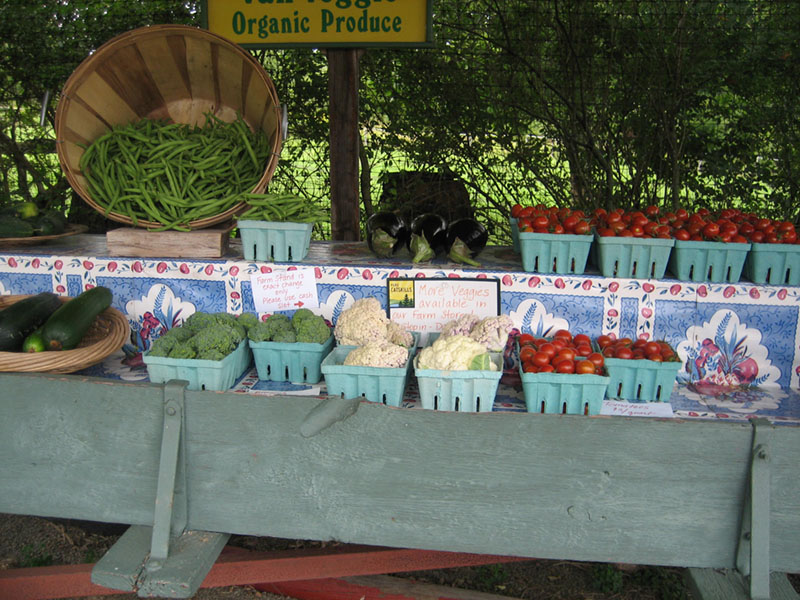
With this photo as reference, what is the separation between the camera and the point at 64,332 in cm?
293

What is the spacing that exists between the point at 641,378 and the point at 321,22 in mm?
2835

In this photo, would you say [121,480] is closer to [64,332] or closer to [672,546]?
[64,332]

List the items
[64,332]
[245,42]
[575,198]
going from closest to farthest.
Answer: [64,332], [245,42], [575,198]

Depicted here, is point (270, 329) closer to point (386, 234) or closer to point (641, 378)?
point (386, 234)

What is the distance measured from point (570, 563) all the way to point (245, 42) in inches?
143

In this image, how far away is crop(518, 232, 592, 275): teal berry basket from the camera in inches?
122

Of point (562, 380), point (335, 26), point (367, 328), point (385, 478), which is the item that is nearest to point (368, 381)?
point (367, 328)

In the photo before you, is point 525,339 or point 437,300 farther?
point 437,300

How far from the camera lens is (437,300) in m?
3.23

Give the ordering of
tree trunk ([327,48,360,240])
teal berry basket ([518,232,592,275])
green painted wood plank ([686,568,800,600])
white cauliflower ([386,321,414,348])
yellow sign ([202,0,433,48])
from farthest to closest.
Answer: tree trunk ([327,48,360,240]) < yellow sign ([202,0,433,48]) < teal berry basket ([518,232,592,275]) < white cauliflower ([386,321,414,348]) < green painted wood plank ([686,568,800,600])

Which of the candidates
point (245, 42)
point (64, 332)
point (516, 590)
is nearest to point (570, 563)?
point (516, 590)

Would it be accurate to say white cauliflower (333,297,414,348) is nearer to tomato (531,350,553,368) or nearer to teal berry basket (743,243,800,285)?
tomato (531,350,553,368)

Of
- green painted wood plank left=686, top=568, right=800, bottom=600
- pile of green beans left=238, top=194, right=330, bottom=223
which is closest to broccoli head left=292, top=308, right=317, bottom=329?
pile of green beans left=238, top=194, right=330, bottom=223

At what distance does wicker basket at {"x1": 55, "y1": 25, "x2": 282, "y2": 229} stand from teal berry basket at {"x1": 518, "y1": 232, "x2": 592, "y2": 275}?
4.49 ft
